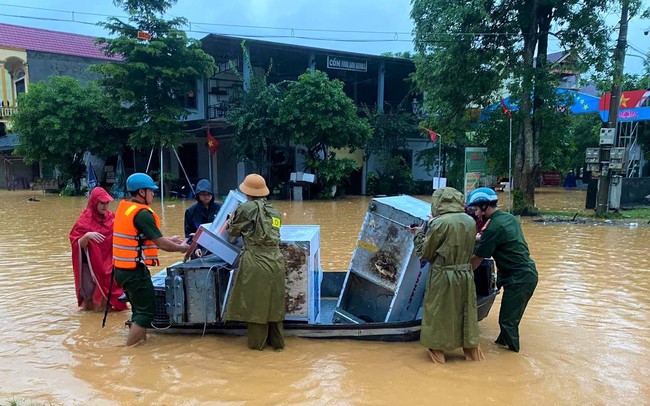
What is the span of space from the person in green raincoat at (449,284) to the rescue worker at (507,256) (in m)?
0.24

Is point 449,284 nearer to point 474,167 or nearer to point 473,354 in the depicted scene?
point 473,354

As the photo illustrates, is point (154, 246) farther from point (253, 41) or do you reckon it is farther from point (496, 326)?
point (253, 41)

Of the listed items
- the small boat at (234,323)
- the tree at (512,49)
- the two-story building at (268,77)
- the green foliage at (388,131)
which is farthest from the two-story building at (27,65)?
the small boat at (234,323)

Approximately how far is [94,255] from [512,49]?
517 inches

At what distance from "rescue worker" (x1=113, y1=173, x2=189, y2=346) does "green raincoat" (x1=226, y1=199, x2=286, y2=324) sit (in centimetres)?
69

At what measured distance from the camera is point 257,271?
12.6 feet

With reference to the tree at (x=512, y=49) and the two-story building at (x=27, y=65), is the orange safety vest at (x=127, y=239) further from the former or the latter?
the two-story building at (x=27, y=65)

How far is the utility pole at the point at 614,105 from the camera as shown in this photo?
41.6 feet

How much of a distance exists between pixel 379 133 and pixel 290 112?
5.29 metres

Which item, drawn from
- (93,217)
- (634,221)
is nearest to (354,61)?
(634,221)

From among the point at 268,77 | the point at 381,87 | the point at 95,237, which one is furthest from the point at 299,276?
the point at 268,77

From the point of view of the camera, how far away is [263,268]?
3.83 m

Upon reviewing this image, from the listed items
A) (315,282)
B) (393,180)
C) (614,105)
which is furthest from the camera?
(393,180)

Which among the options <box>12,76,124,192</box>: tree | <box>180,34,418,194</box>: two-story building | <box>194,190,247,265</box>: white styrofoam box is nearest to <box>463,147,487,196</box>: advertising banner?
<box>180,34,418,194</box>: two-story building
